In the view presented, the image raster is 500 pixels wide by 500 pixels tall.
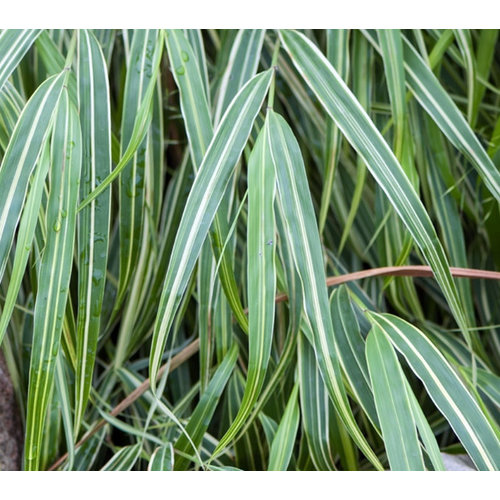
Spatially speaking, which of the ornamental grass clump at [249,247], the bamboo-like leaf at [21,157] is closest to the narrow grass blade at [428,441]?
the ornamental grass clump at [249,247]

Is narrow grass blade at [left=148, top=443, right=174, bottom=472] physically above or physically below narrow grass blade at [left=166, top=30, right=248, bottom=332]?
below

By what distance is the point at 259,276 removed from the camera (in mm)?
441

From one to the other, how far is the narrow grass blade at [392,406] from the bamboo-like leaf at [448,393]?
0.02m

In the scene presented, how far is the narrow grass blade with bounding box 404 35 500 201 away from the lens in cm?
52

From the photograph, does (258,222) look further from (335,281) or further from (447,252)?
(447,252)

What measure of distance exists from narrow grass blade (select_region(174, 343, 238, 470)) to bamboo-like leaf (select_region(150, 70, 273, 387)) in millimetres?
99

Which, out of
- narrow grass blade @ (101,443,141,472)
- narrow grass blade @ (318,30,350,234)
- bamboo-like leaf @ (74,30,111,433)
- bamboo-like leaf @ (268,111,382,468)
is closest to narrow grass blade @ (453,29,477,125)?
narrow grass blade @ (318,30,350,234)

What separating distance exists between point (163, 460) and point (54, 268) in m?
0.17

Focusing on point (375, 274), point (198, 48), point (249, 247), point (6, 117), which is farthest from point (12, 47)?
point (375, 274)

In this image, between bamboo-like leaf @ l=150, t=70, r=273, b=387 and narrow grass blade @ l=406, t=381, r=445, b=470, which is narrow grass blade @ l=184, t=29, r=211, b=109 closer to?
bamboo-like leaf @ l=150, t=70, r=273, b=387

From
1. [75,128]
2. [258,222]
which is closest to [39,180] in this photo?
[75,128]

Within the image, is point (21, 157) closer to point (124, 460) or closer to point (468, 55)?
point (124, 460)

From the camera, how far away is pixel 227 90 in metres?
0.55
